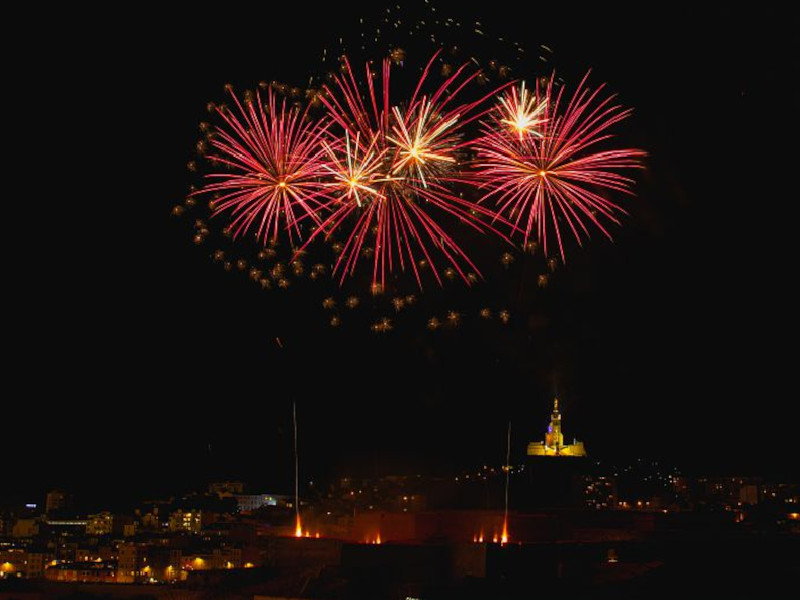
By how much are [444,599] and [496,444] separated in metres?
20.1

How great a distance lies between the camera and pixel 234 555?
24.3 m

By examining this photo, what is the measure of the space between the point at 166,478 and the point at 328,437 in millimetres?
11741

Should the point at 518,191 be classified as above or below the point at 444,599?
above

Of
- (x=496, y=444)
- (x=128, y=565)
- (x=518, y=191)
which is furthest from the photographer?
(x=496, y=444)

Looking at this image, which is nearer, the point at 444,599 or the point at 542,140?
the point at 542,140

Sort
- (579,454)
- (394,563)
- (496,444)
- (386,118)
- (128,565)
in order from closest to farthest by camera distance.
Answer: (386,118) → (394,563) → (128,565) → (496,444) → (579,454)

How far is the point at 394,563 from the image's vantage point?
16.0 m

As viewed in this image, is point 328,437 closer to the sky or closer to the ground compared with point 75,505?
closer to the sky

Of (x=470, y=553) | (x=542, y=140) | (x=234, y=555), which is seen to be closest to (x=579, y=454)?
(x=234, y=555)

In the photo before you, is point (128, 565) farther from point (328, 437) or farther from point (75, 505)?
point (75, 505)

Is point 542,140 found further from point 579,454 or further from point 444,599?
point 579,454

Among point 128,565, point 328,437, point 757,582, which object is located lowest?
point 128,565

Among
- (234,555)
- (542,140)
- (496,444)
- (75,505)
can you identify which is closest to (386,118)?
(542,140)

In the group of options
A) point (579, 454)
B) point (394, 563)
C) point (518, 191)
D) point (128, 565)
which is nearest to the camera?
point (518, 191)
